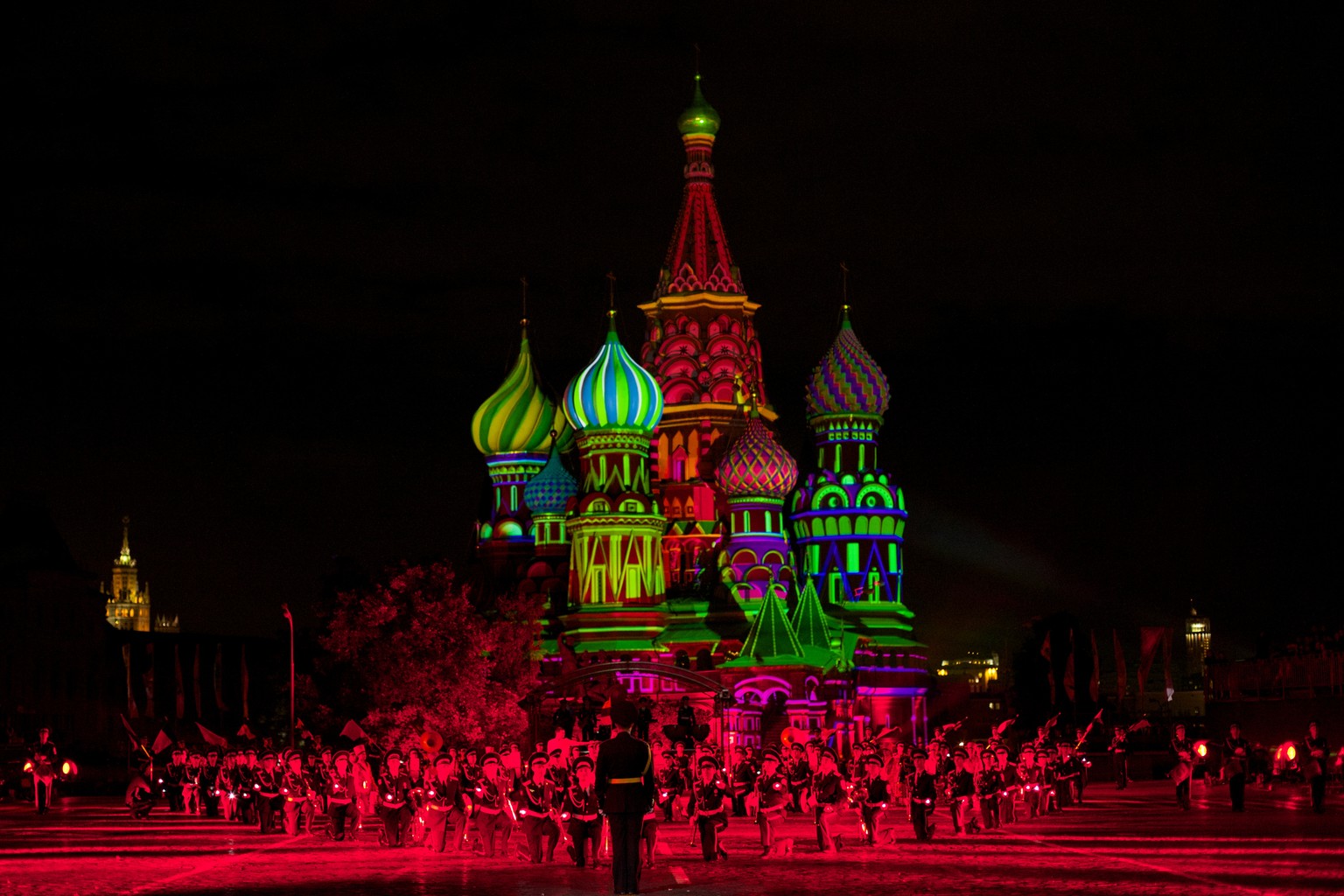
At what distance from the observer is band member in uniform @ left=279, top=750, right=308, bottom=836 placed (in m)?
34.5

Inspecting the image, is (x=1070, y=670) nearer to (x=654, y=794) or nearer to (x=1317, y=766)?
(x=1317, y=766)

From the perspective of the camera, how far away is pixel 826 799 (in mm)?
28250

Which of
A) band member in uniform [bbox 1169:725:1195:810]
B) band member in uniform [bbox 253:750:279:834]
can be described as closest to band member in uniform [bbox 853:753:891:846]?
band member in uniform [bbox 253:750:279:834]

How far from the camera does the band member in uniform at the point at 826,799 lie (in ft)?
91.6

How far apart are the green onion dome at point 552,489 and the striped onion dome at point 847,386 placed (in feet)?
39.6

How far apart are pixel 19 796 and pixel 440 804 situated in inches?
1308

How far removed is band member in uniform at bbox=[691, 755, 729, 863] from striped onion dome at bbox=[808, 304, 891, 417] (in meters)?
74.2

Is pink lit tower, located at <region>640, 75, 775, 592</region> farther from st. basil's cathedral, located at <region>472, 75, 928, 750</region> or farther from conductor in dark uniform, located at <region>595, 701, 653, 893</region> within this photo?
conductor in dark uniform, located at <region>595, 701, 653, 893</region>

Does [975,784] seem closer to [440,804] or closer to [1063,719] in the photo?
[440,804]

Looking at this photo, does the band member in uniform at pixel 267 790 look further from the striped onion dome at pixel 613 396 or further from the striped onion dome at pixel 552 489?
the striped onion dome at pixel 552 489

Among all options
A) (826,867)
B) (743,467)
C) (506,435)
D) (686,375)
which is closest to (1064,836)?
(826,867)

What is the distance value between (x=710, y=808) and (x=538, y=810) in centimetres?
208

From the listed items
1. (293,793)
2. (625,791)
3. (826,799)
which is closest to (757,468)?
(293,793)

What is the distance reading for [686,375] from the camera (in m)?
Result: 102
